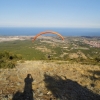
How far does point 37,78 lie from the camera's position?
1462 centimetres

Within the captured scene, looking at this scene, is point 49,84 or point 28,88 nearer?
point 28,88

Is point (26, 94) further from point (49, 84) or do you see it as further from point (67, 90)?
point (67, 90)

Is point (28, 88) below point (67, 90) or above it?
above

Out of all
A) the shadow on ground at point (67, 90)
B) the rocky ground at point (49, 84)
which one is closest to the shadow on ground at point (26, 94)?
the rocky ground at point (49, 84)

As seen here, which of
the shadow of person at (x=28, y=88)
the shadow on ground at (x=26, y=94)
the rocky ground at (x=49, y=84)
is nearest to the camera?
the shadow on ground at (x=26, y=94)

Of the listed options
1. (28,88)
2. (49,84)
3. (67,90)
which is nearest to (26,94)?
(28,88)

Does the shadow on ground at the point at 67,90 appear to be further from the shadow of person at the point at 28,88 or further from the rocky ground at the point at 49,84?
the shadow of person at the point at 28,88

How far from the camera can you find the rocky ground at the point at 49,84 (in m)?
10.8

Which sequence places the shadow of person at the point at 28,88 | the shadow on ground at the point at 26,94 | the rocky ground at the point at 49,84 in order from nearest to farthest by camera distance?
the shadow on ground at the point at 26,94 < the shadow of person at the point at 28,88 < the rocky ground at the point at 49,84

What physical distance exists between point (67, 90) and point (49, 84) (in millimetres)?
1660

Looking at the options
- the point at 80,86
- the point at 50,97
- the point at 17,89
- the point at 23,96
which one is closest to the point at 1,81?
the point at 17,89

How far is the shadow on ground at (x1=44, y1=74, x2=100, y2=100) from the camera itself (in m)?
10.9

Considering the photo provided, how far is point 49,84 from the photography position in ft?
42.9

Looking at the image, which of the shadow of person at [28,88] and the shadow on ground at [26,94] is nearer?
the shadow on ground at [26,94]
